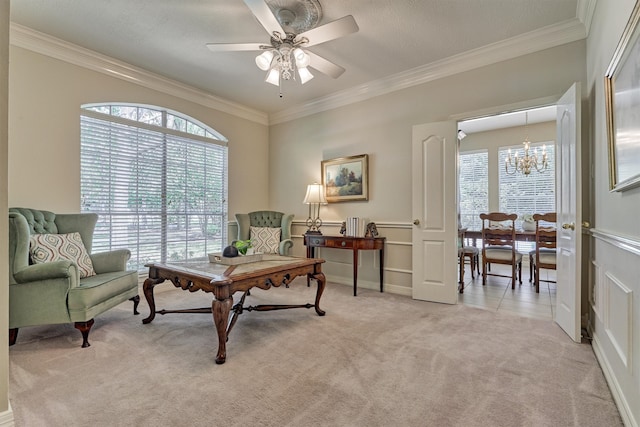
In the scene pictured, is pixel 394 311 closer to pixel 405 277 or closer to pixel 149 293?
pixel 405 277

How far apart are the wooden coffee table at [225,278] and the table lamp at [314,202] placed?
156 centimetres

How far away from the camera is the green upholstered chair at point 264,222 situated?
4642 millimetres

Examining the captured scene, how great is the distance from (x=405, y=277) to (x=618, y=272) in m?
2.30

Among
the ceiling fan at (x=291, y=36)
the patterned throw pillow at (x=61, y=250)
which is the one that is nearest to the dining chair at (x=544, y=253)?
the ceiling fan at (x=291, y=36)

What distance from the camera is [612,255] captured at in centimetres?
184

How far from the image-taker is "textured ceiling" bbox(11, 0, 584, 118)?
8.41 feet

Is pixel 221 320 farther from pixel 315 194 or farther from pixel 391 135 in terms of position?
pixel 391 135

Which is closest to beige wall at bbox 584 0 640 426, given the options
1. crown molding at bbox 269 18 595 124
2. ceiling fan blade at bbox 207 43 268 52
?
crown molding at bbox 269 18 595 124

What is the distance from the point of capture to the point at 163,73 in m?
3.82

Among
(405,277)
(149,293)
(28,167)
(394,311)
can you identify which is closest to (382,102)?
(405,277)

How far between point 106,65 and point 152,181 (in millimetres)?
1396

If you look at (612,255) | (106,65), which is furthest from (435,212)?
(106,65)

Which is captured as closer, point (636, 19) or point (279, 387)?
point (636, 19)

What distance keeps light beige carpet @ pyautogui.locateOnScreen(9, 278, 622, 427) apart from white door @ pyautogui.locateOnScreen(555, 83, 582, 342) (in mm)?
215
